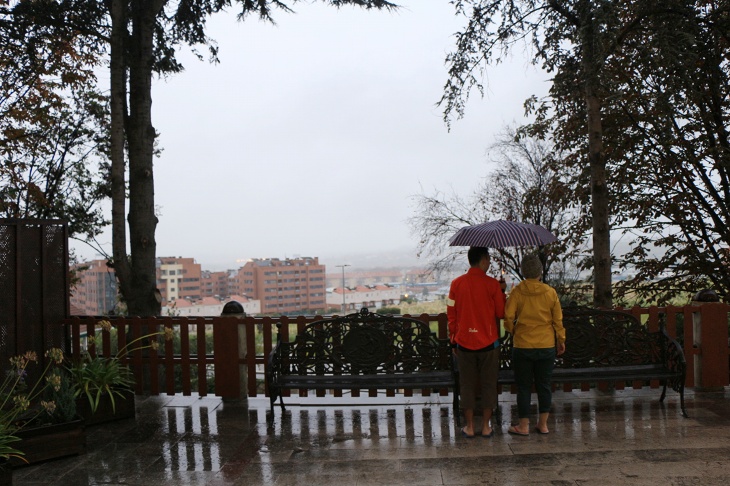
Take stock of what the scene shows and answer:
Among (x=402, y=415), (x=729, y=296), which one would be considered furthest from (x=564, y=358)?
(x=729, y=296)

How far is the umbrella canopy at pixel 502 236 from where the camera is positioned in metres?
6.37

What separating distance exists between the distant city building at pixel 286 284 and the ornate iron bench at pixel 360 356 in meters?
Result: 25.1

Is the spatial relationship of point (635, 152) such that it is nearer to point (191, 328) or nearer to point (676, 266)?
point (676, 266)

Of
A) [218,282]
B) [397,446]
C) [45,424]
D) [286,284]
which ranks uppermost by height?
[218,282]

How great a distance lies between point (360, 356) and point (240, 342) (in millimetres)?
1668

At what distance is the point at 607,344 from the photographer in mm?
A: 6961

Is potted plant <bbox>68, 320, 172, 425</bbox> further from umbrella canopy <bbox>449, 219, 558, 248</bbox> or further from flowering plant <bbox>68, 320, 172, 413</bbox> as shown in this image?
umbrella canopy <bbox>449, 219, 558, 248</bbox>

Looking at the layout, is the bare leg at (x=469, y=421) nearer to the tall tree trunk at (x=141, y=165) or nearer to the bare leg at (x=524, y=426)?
the bare leg at (x=524, y=426)

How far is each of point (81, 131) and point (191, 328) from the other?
15.1 metres

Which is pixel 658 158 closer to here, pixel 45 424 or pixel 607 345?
pixel 607 345

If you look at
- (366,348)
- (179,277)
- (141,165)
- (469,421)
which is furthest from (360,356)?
(179,277)

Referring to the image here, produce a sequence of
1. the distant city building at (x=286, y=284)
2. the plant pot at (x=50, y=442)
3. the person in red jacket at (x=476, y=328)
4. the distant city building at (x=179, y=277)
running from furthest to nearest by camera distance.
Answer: the distant city building at (x=179, y=277), the distant city building at (x=286, y=284), the person in red jacket at (x=476, y=328), the plant pot at (x=50, y=442)

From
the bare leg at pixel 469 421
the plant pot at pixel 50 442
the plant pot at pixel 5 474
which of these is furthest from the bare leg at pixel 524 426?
the plant pot at pixel 5 474

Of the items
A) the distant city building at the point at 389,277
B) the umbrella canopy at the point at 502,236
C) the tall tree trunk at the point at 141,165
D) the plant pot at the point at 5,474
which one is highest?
the tall tree trunk at the point at 141,165
